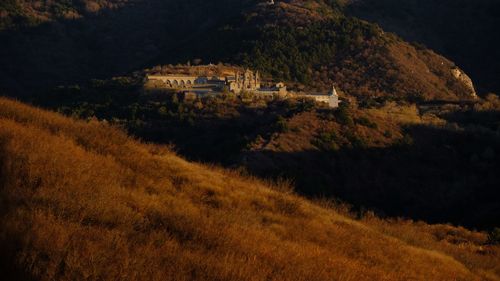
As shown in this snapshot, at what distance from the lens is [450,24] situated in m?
120

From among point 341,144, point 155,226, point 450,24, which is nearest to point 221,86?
point 341,144

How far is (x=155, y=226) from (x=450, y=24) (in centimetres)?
11795

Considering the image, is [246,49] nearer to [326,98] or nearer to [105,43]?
[326,98]

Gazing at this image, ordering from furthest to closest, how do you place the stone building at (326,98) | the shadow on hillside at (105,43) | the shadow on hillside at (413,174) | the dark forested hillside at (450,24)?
the dark forested hillside at (450,24), the shadow on hillside at (105,43), the stone building at (326,98), the shadow on hillside at (413,174)

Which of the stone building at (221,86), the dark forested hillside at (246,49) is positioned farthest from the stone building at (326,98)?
the dark forested hillside at (246,49)

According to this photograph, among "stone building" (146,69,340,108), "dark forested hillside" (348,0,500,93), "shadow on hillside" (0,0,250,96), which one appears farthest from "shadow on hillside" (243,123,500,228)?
"dark forested hillside" (348,0,500,93)

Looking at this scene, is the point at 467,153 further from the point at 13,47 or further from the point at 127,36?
the point at 127,36

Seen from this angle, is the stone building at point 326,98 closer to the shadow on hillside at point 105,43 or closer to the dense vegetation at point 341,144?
the dense vegetation at point 341,144

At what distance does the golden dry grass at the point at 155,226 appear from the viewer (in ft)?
24.4

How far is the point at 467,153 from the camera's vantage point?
48.7m

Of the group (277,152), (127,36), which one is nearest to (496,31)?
(127,36)

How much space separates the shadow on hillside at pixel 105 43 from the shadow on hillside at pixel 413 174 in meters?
40.7

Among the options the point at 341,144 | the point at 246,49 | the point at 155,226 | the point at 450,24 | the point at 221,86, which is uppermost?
the point at 450,24

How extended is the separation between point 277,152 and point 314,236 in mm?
29318
